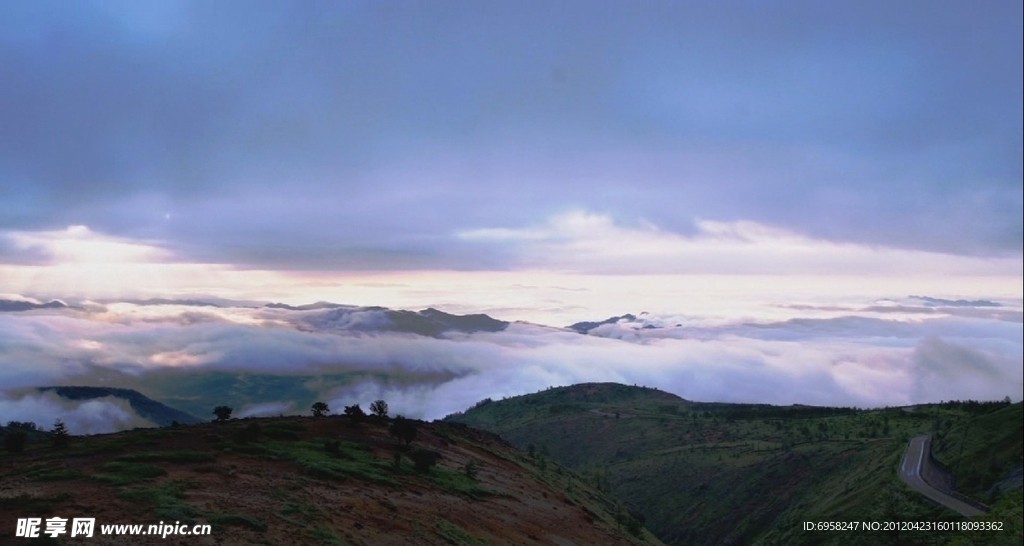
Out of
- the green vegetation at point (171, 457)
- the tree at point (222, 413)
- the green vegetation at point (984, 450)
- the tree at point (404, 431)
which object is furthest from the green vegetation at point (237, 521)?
the green vegetation at point (984, 450)

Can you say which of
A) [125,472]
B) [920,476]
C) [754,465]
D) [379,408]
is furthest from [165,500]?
[754,465]

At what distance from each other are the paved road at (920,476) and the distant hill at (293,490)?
2338 cm

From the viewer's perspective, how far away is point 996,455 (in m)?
53.9

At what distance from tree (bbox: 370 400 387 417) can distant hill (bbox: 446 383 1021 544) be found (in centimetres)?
2877

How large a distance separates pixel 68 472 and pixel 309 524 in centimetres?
1241

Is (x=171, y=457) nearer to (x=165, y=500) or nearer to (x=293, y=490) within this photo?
(x=293, y=490)

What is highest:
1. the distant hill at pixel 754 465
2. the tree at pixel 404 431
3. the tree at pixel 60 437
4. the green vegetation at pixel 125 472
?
the green vegetation at pixel 125 472

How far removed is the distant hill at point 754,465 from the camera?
56.1 m

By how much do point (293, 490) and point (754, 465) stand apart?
82.8 meters

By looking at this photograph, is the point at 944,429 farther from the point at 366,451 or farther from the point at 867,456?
the point at 366,451

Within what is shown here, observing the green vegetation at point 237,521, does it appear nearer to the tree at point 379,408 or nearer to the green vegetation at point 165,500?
the green vegetation at point 165,500

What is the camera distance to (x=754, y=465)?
311ft

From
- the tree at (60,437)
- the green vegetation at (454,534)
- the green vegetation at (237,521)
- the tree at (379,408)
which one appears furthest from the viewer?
the tree at (379,408)

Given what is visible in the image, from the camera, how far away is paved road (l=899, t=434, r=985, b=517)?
150 ft
